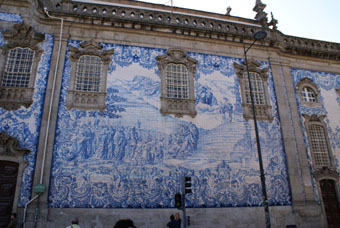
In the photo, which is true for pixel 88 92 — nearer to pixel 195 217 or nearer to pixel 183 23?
pixel 183 23

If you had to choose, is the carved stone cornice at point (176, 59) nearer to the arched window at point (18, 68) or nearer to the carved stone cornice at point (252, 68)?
the carved stone cornice at point (252, 68)

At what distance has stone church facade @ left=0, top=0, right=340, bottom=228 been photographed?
11375 millimetres

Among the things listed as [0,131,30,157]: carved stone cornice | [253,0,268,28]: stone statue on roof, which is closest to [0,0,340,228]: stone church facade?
[0,131,30,157]: carved stone cornice

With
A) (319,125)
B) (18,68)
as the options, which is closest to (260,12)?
(319,125)

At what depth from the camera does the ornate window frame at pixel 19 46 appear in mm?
11875

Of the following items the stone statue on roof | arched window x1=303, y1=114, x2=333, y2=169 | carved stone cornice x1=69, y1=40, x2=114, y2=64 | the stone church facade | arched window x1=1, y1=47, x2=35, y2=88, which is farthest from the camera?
the stone statue on roof

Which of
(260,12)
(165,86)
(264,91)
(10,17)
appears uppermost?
(260,12)

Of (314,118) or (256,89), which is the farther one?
(314,118)

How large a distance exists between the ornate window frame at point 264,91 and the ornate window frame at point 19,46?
9916mm

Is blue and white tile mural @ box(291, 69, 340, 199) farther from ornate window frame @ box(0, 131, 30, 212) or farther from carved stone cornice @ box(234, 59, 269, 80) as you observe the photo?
ornate window frame @ box(0, 131, 30, 212)

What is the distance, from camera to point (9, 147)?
11.2m

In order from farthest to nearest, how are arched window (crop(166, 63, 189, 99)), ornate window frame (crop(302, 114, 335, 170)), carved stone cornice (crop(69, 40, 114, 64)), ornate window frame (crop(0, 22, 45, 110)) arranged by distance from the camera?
1. ornate window frame (crop(302, 114, 335, 170))
2. arched window (crop(166, 63, 189, 99))
3. carved stone cornice (crop(69, 40, 114, 64))
4. ornate window frame (crop(0, 22, 45, 110))

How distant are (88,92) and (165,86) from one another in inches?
142

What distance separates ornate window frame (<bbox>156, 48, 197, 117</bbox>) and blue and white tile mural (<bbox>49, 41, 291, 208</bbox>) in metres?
0.27
